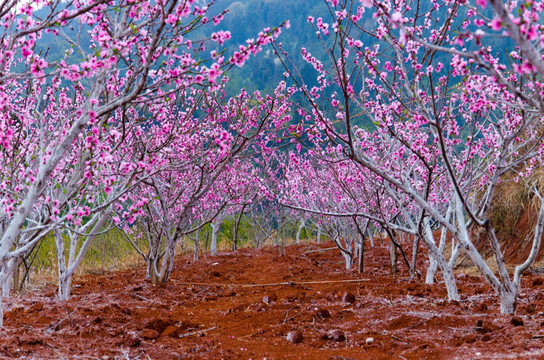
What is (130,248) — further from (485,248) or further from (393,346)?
(393,346)

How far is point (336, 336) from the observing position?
191 inches

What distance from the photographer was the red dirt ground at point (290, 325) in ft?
13.8

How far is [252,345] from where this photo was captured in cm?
489

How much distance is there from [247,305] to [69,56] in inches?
180

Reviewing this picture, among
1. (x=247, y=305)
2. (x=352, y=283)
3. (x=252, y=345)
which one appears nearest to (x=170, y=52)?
(x=252, y=345)

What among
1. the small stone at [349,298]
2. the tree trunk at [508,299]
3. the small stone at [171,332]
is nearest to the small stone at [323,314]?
the small stone at [349,298]

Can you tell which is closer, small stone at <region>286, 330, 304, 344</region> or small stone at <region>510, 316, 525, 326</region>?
small stone at <region>510, 316, 525, 326</region>

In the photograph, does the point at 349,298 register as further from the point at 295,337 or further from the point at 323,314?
the point at 295,337

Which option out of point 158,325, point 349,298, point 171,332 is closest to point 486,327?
point 349,298

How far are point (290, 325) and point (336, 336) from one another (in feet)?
2.85

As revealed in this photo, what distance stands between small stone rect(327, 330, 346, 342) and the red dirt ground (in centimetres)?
1

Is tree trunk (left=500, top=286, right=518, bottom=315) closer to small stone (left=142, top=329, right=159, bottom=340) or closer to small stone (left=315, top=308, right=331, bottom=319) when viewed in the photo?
small stone (left=315, top=308, right=331, bottom=319)

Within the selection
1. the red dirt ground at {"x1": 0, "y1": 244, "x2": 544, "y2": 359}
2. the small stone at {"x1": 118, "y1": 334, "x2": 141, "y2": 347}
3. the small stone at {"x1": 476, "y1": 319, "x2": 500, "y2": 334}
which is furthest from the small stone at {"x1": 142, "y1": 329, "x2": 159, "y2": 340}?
the small stone at {"x1": 476, "y1": 319, "x2": 500, "y2": 334}

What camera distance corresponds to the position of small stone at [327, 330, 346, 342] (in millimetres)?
4844
